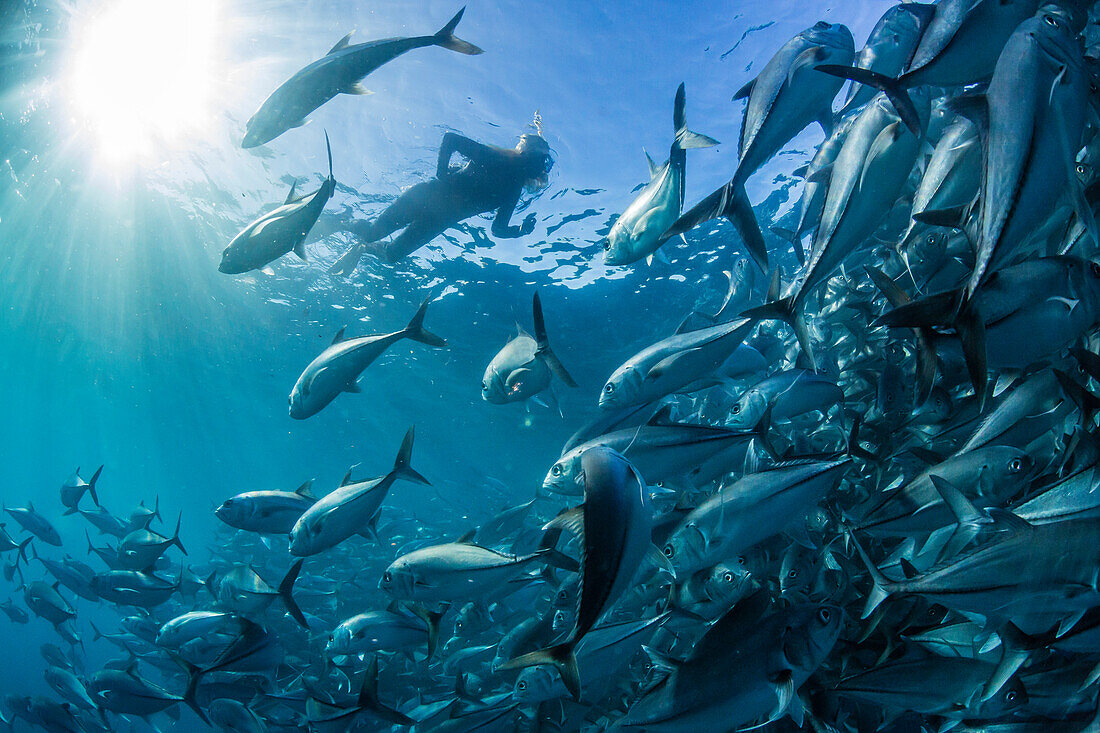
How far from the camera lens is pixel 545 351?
10.8ft

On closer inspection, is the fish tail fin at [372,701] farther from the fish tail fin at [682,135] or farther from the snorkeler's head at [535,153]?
the snorkeler's head at [535,153]

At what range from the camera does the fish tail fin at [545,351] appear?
288 cm

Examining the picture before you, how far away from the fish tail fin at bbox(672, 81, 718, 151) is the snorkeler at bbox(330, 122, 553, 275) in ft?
23.7

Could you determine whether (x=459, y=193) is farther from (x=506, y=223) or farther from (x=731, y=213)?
(x=731, y=213)

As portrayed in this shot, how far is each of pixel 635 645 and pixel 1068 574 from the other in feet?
6.44

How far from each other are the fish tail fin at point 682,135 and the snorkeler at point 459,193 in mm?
7225

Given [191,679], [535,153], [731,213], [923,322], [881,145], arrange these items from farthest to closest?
[535,153] → [191,679] → [731,213] → [881,145] → [923,322]

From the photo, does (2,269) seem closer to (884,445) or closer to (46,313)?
(46,313)

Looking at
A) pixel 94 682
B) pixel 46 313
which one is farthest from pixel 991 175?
pixel 46 313

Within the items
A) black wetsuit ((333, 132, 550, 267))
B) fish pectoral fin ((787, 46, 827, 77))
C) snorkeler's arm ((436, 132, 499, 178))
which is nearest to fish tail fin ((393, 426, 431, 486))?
A: fish pectoral fin ((787, 46, 827, 77))

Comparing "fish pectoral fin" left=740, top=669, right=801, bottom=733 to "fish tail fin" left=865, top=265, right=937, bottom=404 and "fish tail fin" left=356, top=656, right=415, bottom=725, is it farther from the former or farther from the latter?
"fish tail fin" left=356, top=656, right=415, bottom=725

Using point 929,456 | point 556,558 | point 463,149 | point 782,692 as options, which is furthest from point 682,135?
point 463,149

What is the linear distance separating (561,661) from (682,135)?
262 cm

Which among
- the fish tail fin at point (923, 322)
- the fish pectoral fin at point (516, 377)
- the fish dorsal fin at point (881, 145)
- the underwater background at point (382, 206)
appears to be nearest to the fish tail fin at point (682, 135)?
the fish dorsal fin at point (881, 145)
